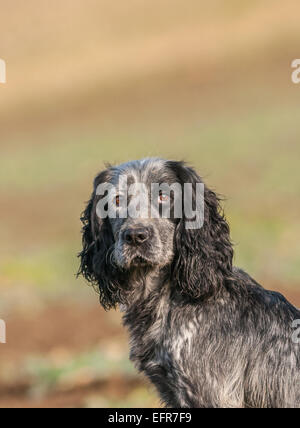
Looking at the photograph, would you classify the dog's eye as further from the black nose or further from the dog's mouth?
the dog's mouth

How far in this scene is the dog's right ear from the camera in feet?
24.4

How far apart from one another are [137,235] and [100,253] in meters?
0.65

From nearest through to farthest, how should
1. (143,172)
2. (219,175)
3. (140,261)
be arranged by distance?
1. (140,261)
2. (143,172)
3. (219,175)

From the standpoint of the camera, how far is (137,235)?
697 cm

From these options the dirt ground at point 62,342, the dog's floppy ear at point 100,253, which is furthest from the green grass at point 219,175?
the dog's floppy ear at point 100,253

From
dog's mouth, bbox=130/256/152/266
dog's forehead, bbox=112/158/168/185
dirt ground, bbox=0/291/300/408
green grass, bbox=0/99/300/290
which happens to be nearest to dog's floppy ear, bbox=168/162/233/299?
dog's forehead, bbox=112/158/168/185

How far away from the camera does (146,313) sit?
23.6ft

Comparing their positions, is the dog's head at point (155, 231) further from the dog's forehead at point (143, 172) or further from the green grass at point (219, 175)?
the green grass at point (219, 175)

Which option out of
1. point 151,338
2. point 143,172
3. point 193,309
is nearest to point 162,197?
point 143,172

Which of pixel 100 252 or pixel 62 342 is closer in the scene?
pixel 100 252

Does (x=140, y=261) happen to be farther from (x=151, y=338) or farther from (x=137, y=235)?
(x=151, y=338)

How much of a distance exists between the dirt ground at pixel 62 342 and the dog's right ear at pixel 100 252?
372 centimetres

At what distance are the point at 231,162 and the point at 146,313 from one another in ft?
86.9

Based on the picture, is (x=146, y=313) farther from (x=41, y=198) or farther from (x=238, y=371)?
(x=41, y=198)
